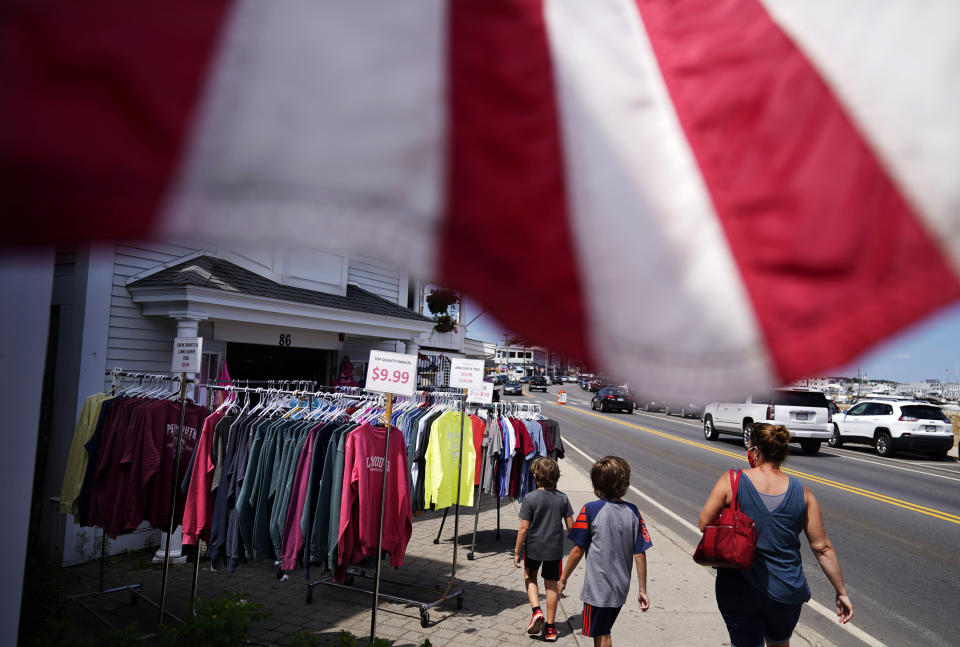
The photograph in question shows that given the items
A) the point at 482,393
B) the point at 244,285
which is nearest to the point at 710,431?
the point at 482,393

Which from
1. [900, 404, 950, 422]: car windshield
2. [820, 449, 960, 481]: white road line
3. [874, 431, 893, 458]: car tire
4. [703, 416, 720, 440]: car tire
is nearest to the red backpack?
[820, 449, 960, 481]: white road line

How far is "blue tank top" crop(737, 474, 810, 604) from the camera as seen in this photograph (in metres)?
3.89

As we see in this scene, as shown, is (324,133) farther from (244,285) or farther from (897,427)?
(897,427)

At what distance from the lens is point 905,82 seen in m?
0.90

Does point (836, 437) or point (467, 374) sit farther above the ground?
point (467, 374)

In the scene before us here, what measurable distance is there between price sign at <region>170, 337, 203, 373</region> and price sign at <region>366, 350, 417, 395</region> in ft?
5.07

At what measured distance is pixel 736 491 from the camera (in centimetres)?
413

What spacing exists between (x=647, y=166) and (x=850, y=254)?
33 centimetres

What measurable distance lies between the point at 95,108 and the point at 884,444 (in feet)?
75.9

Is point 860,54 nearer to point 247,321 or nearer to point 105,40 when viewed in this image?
point 105,40

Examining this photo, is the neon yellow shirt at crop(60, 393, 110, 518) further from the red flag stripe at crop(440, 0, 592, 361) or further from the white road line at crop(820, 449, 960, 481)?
the white road line at crop(820, 449, 960, 481)

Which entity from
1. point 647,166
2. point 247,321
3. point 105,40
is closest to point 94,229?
point 105,40

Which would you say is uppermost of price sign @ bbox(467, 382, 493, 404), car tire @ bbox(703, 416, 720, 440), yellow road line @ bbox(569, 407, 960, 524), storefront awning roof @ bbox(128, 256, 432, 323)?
storefront awning roof @ bbox(128, 256, 432, 323)

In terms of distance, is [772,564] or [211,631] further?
[772,564]
